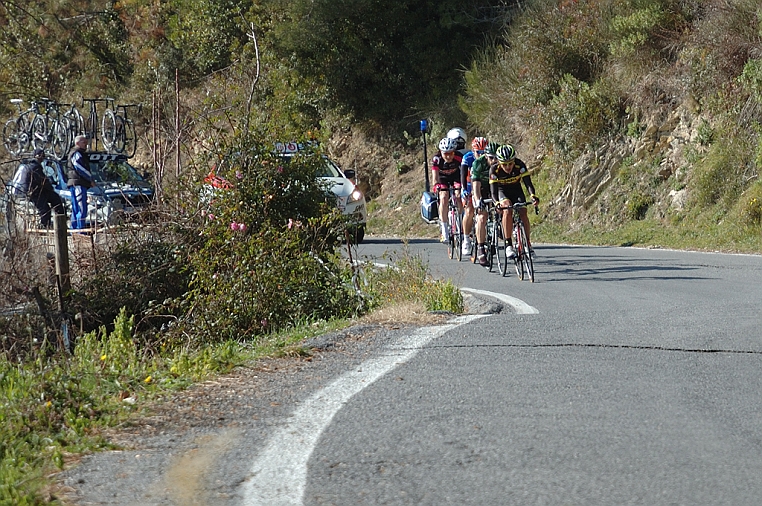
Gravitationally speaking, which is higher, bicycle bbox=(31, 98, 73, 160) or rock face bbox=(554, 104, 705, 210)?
bicycle bbox=(31, 98, 73, 160)

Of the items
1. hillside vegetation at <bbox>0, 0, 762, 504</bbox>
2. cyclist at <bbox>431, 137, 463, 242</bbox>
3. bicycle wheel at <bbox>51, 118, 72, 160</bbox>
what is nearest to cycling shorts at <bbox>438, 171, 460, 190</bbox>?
cyclist at <bbox>431, 137, 463, 242</bbox>

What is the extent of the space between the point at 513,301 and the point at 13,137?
1726 cm

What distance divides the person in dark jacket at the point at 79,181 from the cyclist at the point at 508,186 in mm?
6754

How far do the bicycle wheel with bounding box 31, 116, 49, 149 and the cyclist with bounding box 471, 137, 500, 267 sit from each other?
12.5 m

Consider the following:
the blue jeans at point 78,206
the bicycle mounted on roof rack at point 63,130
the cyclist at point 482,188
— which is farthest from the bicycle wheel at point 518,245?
the bicycle mounted on roof rack at point 63,130

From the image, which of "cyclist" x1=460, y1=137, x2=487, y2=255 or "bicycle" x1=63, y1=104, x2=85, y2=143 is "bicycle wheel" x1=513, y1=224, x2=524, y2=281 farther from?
"bicycle" x1=63, y1=104, x2=85, y2=143

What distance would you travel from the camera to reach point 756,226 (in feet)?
61.2

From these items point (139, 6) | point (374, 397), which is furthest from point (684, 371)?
point (139, 6)

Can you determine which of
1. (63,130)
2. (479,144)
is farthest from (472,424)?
(63,130)

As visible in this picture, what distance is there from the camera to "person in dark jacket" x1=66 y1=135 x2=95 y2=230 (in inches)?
669

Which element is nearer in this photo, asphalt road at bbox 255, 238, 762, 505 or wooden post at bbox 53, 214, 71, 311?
asphalt road at bbox 255, 238, 762, 505

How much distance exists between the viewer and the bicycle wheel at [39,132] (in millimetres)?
23506

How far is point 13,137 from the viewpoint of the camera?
24719mm

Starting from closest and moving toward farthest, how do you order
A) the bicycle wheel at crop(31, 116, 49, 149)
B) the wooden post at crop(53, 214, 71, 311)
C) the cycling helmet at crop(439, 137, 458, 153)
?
the wooden post at crop(53, 214, 71, 311) → the cycling helmet at crop(439, 137, 458, 153) → the bicycle wheel at crop(31, 116, 49, 149)
